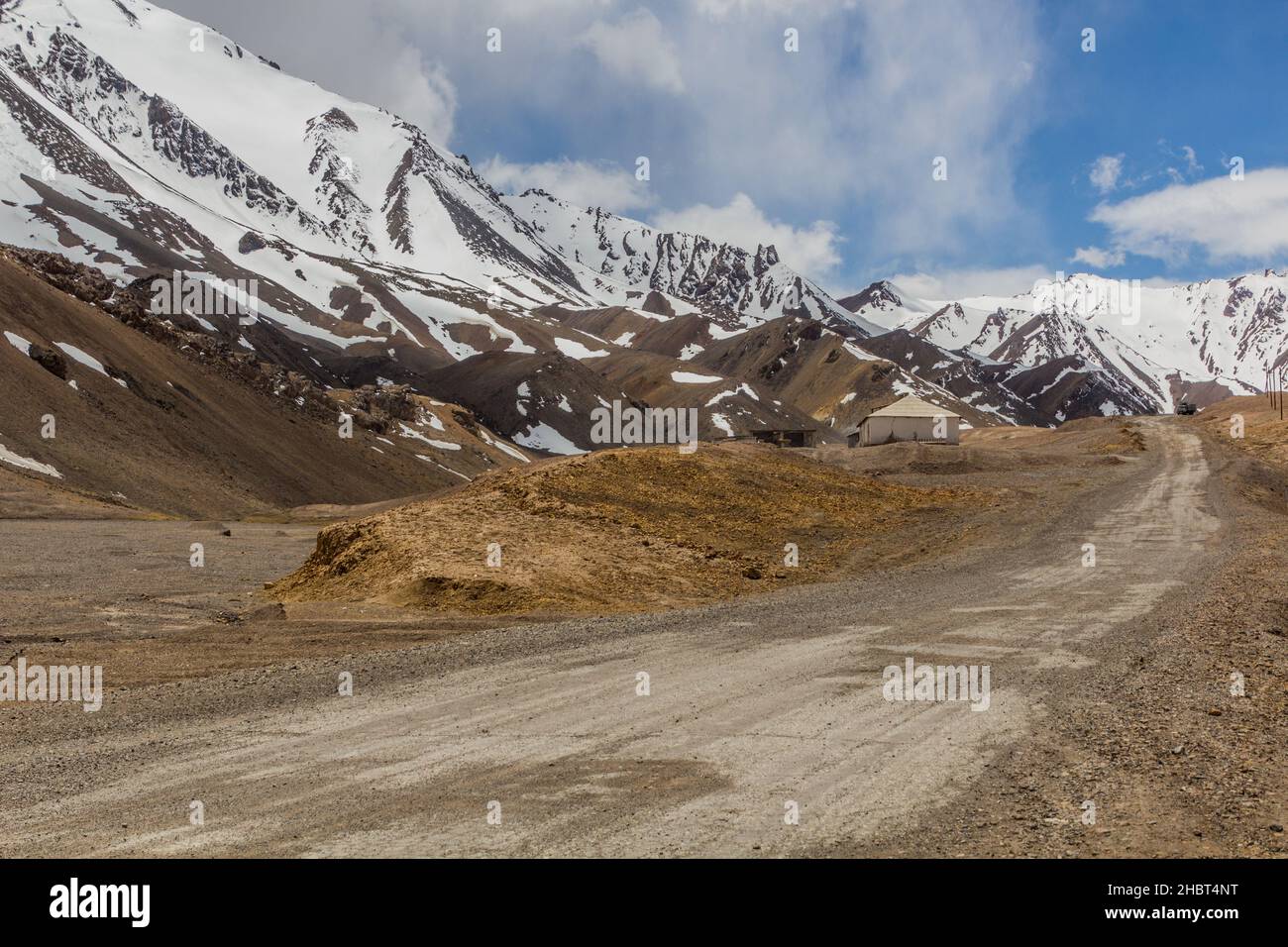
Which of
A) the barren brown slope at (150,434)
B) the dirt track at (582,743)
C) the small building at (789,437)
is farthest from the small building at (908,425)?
the dirt track at (582,743)

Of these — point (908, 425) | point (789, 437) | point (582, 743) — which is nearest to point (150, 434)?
point (789, 437)

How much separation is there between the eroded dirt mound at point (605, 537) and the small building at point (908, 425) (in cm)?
4714

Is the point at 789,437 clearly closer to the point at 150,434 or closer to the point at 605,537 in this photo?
the point at 150,434

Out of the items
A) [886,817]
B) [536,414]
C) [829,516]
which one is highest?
[536,414]

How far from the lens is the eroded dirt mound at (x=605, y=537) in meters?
21.1

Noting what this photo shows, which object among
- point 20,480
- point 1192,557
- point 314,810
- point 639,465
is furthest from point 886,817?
point 20,480

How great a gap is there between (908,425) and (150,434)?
2144 inches

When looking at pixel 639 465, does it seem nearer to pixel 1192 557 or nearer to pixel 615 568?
pixel 615 568

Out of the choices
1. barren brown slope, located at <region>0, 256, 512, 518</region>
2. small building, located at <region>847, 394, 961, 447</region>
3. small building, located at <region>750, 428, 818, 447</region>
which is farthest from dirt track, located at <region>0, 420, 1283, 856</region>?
small building, located at <region>750, 428, 818, 447</region>

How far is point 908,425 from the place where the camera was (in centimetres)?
8150

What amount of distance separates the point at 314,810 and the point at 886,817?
4401mm

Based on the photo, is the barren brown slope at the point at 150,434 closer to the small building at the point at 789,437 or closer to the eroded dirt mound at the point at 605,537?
the eroded dirt mound at the point at 605,537

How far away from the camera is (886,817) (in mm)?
7766

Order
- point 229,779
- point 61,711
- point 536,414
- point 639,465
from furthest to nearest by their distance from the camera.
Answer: point 536,414
point 639,465
point 61,711
point 229,779
